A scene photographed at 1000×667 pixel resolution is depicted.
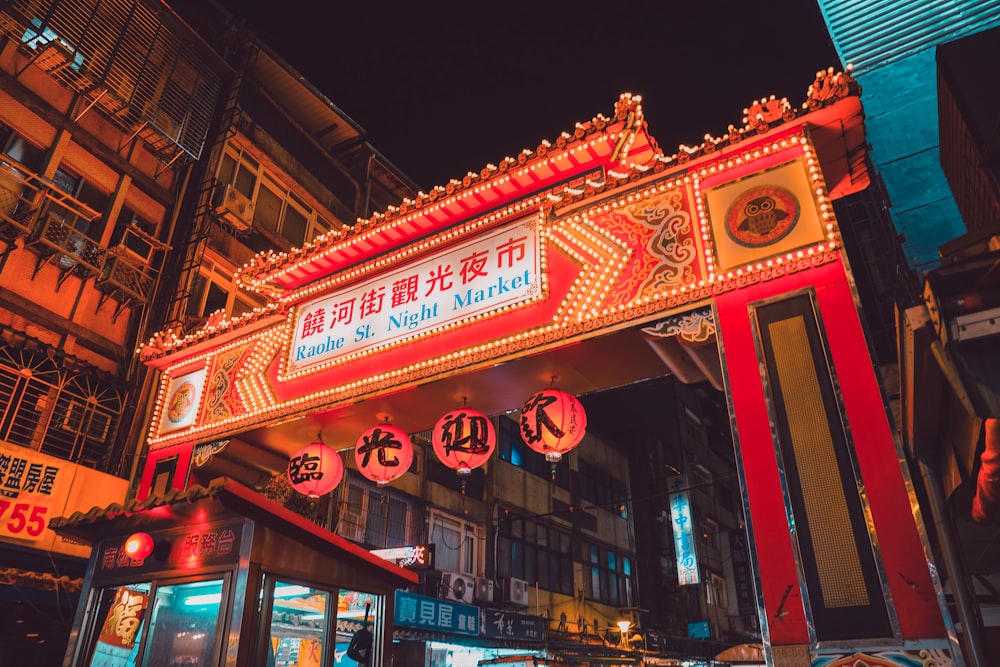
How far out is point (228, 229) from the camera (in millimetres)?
17531

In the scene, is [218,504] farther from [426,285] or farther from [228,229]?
[228,229]

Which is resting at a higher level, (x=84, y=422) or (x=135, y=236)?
(x=135, y=236)

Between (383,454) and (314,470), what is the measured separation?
1.23 m

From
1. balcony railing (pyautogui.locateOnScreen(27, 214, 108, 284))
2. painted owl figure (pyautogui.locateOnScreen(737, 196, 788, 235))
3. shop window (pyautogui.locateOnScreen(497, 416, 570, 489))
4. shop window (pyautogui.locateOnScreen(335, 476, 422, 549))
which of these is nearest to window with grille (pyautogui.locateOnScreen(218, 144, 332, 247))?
balcony railing (pyautogui.locateOnScreen(27, 214, 108, 284))

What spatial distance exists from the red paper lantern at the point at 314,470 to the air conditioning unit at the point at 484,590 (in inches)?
464

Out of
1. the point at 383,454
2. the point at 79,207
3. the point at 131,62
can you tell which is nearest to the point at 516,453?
the point at 383,454

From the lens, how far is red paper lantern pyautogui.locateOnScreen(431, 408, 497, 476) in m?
8.18

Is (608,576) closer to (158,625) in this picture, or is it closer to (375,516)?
(375,516)

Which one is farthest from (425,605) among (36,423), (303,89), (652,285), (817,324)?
(303,89)

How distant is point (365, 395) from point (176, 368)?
5.27m

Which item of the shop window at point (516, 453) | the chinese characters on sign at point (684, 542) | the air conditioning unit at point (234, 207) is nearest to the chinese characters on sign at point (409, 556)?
→ the shop window at point (516, 453)

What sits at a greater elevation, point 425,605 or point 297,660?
point 425,605

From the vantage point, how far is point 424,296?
9.02m

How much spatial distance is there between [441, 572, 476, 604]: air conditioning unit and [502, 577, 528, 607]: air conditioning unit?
5.58ft
